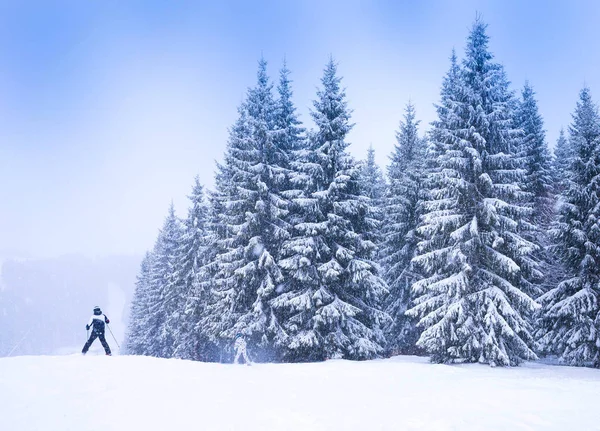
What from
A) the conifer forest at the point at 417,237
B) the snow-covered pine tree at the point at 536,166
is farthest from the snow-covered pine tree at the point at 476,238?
the snow-covered pine tree at the point at 536,166

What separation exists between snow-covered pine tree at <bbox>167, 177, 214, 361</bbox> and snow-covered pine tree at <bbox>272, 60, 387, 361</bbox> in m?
8.36

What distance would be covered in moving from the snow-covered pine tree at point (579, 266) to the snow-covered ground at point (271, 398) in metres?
5.04

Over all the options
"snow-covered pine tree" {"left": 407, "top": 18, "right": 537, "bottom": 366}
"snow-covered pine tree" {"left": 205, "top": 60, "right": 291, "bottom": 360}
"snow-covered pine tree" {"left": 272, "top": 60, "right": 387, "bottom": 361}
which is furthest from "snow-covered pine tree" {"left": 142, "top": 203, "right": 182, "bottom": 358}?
"snow-covered pine tree" {"left": 407, "top": 18, "right": 537, "bottom": 366}

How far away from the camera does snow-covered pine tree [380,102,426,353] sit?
25312 mm

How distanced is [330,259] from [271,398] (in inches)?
444

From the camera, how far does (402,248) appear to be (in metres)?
26.0

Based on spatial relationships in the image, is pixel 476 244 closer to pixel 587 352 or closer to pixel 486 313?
pixel 486 313

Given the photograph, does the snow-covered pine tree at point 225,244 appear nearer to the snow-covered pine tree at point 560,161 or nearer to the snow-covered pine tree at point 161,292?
the snow-covered pine tree at point 161,292

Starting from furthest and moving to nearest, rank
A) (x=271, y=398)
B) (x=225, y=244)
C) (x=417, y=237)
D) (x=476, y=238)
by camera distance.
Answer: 1. (x=225, y=244)
2. (x=417, y=237)
3. (x=476, y=238)
4. (x=271, y=398)

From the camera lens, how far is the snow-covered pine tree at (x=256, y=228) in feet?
70.9

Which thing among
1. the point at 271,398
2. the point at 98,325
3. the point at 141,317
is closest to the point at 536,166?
the point at 271,398

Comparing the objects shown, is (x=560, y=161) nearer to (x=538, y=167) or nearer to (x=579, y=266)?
(x=538, y=167)

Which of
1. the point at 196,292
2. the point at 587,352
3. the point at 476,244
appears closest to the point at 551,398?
the point at 476,244

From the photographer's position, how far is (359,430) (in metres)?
7.87
